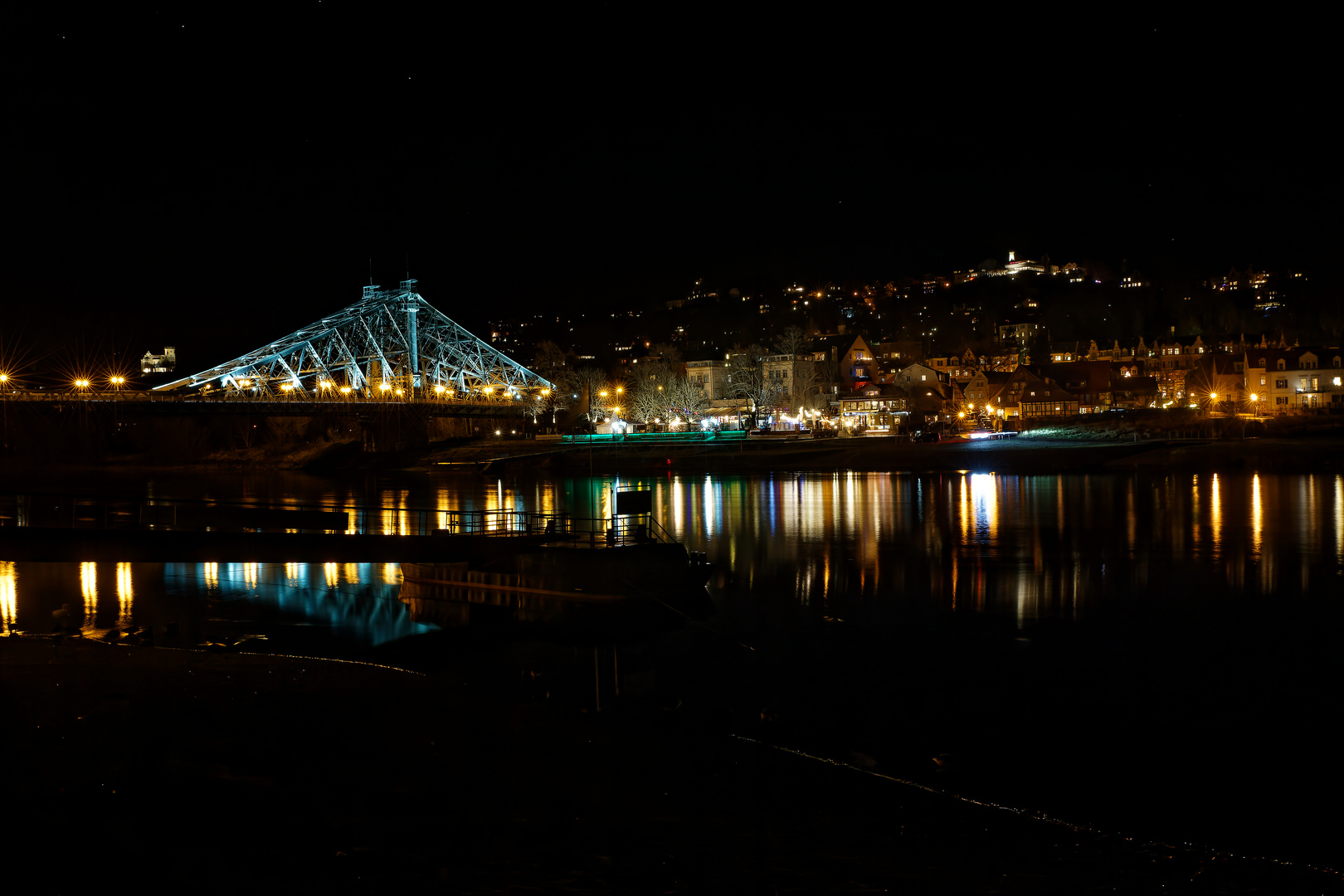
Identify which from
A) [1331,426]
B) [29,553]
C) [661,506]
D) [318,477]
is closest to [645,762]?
[29,553]

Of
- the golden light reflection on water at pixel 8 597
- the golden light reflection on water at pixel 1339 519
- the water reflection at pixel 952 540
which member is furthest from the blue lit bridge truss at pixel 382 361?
the golden light reflection on water at pixel 1339 519

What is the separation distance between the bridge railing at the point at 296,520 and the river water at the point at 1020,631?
3.60 ft

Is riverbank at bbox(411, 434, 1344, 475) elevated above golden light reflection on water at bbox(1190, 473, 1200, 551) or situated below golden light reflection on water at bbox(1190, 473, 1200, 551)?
above

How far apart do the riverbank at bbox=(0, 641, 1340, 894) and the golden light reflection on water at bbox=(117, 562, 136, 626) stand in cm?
642

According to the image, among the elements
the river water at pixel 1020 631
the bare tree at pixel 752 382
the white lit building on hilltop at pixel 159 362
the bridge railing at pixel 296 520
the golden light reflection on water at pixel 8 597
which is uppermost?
the white lit building on hilltop at pixel 159 362

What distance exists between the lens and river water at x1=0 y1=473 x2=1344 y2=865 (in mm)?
8312

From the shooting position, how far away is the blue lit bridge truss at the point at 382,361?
9050 centimetres

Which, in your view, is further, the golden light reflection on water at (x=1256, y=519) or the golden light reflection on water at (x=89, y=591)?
the golden light reflection on water at (x=1256, y=519)

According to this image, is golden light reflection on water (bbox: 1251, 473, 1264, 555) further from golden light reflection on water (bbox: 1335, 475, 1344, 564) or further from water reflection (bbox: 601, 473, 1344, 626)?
golden light reflection on water (bbox: 1335, 475, 1344, 564)

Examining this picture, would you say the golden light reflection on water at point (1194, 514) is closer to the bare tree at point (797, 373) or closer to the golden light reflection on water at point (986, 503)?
the golden light reflection on water at point (986, 503)

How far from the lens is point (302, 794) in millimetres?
7070

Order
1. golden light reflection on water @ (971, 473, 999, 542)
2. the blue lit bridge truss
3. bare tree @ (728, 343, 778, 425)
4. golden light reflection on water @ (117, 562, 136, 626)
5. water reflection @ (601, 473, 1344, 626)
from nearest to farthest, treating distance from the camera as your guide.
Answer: golden light reflection on water @ (117, 562, 136, 626) < water reflection @ (601, 473, 1344, 626) < golden light reflection on water @ (971, 473, 999, 542) < bare tree @ (728, 343, 778, 425) < the blue lit bridge truss

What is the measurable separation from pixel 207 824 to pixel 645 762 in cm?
356

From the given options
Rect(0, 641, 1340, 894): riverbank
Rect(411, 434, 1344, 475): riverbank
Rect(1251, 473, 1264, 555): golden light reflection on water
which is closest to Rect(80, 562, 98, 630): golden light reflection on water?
Rect(0, 641, 1340, 894): riverbank
